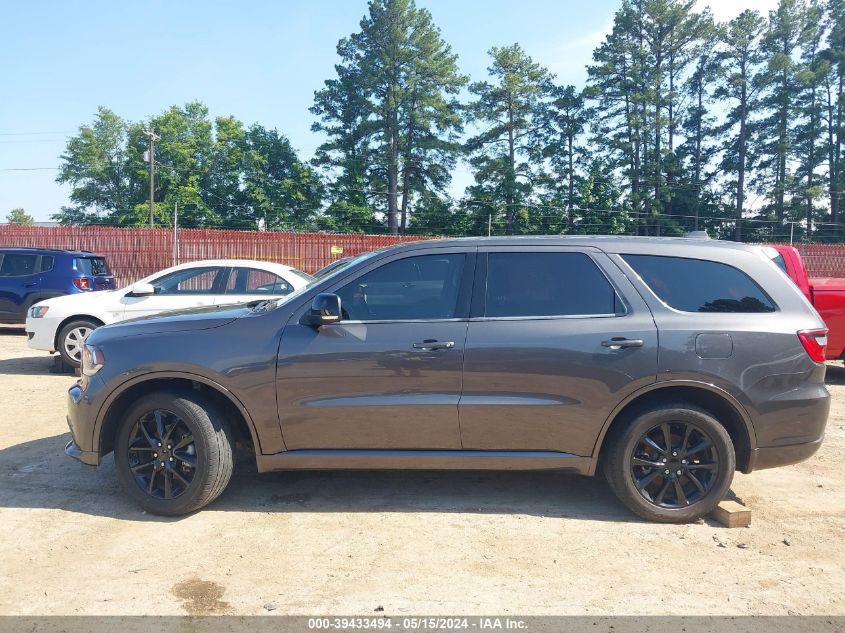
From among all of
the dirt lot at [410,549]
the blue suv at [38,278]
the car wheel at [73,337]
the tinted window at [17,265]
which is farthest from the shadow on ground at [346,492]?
the tinted window at [17,265]

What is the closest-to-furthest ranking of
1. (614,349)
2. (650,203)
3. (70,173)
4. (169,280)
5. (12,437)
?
(614,349) → (12,437) → (169,280) → (650,203) → (70,173)

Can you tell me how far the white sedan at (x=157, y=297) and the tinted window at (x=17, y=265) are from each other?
364 centimetres

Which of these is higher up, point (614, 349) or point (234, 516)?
point (614, 349)

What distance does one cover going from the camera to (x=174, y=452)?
4.26 meters

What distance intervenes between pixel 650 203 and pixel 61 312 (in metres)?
44.9

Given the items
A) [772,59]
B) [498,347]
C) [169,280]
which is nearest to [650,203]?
[772,59]

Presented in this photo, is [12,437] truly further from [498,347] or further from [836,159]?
[836,159]

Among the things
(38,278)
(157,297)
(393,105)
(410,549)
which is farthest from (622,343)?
(393,105)

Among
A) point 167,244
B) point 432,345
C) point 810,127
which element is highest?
point 810,127

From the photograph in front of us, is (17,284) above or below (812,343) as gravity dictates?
above

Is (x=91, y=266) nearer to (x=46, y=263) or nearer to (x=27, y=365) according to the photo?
(x=46, y=263)

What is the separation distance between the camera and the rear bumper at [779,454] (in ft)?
13.7

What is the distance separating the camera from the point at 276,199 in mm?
49375

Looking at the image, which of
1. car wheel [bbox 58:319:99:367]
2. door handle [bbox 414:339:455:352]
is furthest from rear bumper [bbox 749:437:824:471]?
car wheel [bbox 58:319:99:367]
